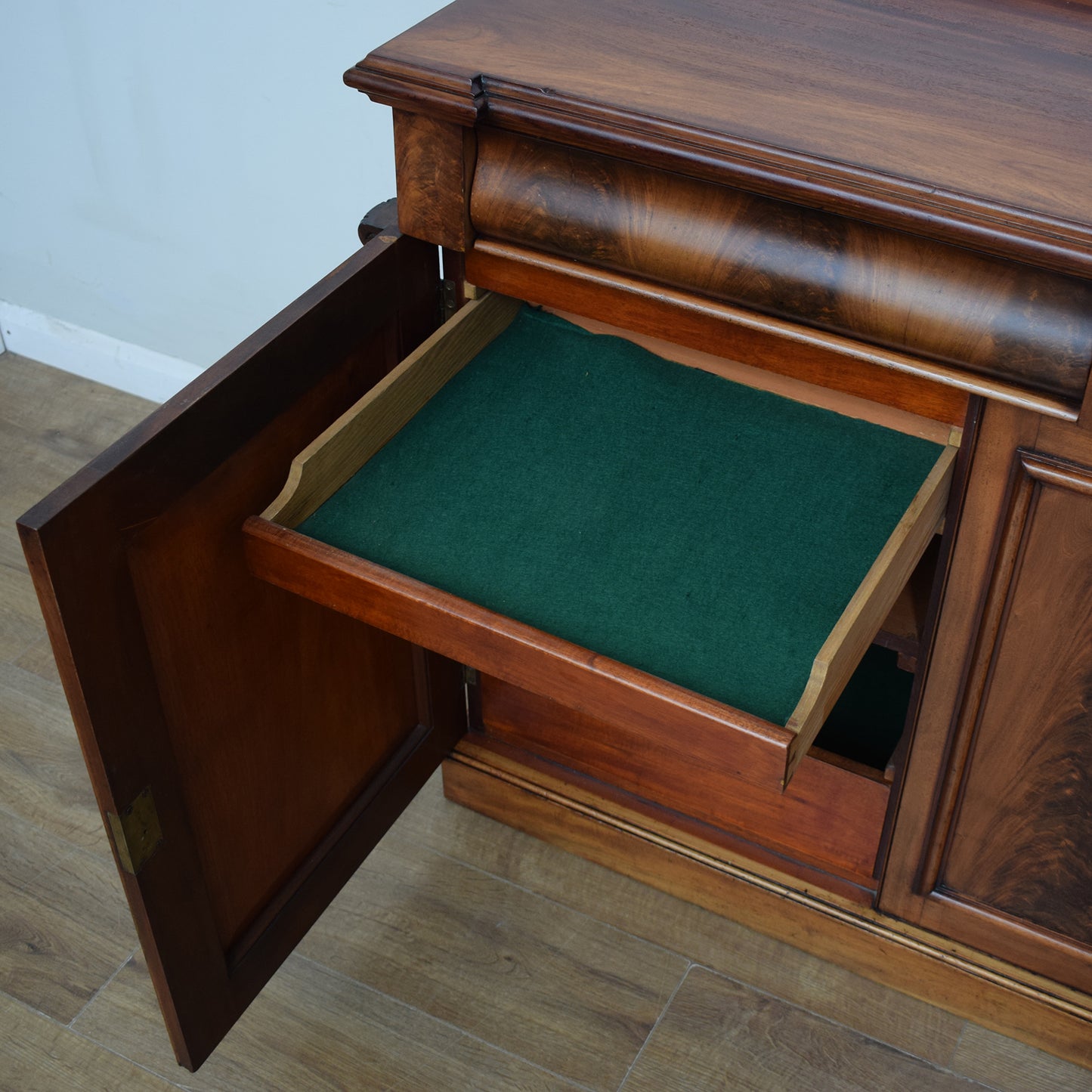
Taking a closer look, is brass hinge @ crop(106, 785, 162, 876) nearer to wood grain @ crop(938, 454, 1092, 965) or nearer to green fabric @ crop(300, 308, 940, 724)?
green fabric @ crop(300, 308, 940, 724)

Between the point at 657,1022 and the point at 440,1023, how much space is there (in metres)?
0.25

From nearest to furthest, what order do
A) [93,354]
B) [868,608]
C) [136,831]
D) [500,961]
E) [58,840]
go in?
[868,608] → [136,831] → [500,961] → [58,840] → [93,354]

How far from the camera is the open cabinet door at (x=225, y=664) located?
3.16ft

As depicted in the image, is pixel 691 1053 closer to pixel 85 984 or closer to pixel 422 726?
pixel 422 726

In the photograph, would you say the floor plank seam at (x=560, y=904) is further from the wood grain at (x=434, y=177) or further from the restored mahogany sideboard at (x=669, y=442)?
the wood grain at (x=434, y=177)

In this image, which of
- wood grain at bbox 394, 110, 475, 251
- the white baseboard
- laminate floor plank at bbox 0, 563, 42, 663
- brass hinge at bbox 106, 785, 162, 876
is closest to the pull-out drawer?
wood grain at bbox 394, 110, 475, 251

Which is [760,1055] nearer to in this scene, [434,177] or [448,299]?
[448,299]

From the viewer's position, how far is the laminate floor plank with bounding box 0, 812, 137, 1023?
1.54m

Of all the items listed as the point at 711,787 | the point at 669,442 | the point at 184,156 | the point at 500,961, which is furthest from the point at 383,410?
the point at 184,156

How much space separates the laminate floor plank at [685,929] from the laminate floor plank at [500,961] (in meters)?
0.02

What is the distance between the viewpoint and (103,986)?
1539 mm

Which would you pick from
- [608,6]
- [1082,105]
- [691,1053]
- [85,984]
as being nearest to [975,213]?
[1082,105]

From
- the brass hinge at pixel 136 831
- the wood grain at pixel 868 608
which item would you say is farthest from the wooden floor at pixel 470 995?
the wood grain at pixel 868 608

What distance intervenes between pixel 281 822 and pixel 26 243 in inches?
54.4
